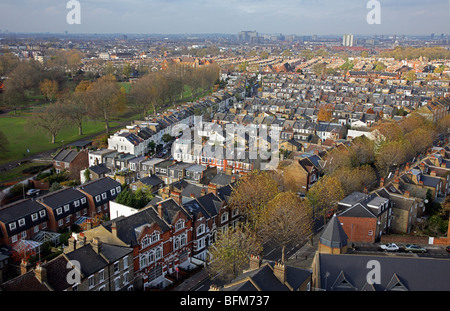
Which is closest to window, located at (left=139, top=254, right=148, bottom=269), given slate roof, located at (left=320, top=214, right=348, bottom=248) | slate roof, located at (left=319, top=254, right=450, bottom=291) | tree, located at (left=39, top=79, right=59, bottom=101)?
slate roof, located at (left=319, top=254, right=450, bottom=291)

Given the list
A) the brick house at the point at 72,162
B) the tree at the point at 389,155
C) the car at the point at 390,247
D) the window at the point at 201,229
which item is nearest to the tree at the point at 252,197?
the window at the point at 201,229

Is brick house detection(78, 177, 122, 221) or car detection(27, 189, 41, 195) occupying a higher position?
brick house detection(78, 177, 122, 221)

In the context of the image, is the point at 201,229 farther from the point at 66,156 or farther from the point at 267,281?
the point at 66,156

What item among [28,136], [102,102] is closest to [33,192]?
[28,136]

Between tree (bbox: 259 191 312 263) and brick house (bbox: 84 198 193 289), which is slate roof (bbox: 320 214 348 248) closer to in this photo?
tree (bbox: 259 191 312 263)
